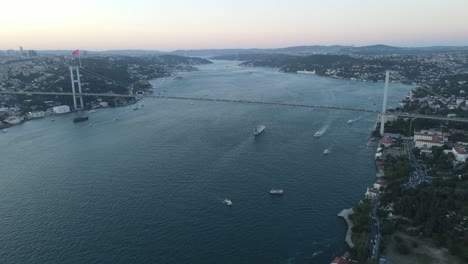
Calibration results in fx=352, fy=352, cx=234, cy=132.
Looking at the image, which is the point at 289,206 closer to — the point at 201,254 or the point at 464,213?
the point at 201,254

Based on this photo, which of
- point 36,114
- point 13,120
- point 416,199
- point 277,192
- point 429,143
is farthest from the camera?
point 36,114

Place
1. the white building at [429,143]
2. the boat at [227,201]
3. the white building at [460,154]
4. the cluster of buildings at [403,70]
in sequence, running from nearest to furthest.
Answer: the boat at [227,201]
the white building at [460,154]
the white building at [429,143]
the cluster of buildings at [403,70]

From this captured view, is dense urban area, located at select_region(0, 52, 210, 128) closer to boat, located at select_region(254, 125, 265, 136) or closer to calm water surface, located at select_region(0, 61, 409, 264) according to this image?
calm water surface, located at select_region(0, 61, 409, 264)

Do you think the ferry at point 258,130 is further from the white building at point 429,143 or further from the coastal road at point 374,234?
the coastal road at point 374,234

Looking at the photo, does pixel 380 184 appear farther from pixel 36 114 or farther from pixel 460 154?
pixel 36 114

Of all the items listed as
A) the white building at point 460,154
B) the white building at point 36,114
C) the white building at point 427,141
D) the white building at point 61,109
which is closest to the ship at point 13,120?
the white building at point 36,114

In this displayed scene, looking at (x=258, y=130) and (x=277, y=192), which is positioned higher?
(x=258, y=130)

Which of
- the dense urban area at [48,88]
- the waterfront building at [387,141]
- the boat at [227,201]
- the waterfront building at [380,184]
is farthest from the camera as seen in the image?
the dense urban area at [48,88]

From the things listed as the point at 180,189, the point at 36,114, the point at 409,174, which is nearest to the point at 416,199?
the point at 409,174

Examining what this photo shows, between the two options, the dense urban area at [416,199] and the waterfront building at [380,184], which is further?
the waterfront building at [380,184]
